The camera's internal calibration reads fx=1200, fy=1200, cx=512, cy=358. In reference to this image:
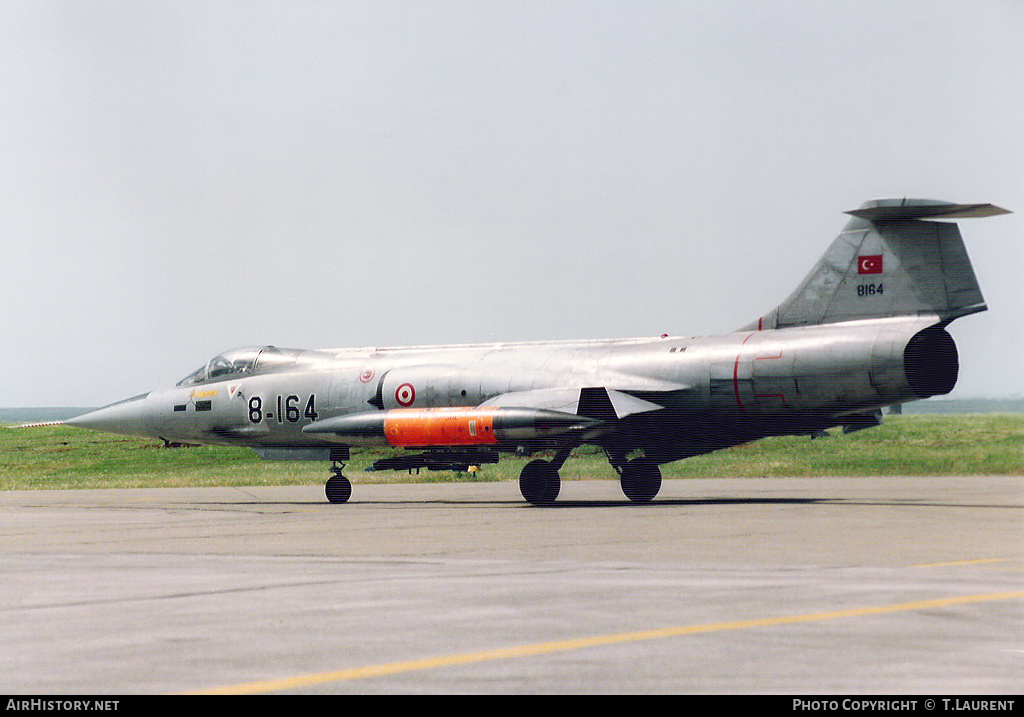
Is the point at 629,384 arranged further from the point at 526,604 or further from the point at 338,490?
the point at 526,604

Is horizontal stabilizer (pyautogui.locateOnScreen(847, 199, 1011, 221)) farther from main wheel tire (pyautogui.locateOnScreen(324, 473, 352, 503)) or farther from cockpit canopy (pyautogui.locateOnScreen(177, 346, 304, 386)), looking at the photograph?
cockpit canopy (pyautogui.locateOnScreen(177, 346, 304, 386))

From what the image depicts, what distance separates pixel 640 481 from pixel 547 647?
58.2 ft

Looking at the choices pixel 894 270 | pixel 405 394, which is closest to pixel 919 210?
pixel 894 270

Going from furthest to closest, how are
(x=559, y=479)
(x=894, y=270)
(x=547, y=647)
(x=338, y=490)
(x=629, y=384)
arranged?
(x=338, y=490)
(x=559, y=479)
(x=629, y=384)
(x=894, y=270)
(x=547, y=647)

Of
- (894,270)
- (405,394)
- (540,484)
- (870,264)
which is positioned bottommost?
(540,484)

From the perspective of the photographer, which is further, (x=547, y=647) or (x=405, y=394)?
(x=405, y=394)

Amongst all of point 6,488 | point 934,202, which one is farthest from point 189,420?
point 934,202

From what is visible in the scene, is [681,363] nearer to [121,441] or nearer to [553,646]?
[553,646]

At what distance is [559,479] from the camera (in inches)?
968

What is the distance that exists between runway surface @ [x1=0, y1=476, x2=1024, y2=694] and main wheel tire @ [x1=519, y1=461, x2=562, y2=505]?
14.6 ft

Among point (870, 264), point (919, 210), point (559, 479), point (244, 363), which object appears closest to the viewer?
point (919, 210)

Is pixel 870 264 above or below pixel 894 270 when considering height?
above

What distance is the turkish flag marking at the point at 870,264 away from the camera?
21.6 m

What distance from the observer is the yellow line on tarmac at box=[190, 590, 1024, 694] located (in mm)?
6477
